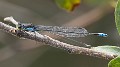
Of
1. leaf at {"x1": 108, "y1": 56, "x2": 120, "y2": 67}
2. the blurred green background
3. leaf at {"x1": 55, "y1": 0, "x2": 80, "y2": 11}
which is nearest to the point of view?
leaf at {"x1": 108, "y1": 56, "x2": 120, "y2": 67}

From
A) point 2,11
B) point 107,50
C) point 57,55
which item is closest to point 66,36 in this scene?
point 107,50

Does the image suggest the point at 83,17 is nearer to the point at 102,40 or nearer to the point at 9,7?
the point at 102,40

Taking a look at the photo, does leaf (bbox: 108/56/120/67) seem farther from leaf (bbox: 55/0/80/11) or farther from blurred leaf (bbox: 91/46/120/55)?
leaf (bbox: 55/0/80/11)

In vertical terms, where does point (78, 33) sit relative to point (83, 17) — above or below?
below

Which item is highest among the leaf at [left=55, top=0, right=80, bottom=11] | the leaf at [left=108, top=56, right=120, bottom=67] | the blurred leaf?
the leaf at [left=55, top=0, right=80, bottom=11]

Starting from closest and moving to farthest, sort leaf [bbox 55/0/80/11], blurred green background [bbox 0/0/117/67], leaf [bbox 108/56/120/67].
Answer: leaf [bbox 108/56/120/67], leaf [bbox 55/0/80/11], blurred green background [bbox 0/0/117/67]

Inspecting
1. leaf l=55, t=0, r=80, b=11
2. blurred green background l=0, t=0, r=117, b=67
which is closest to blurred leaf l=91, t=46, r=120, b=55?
leaf l=55, t=0, r=80, b=11

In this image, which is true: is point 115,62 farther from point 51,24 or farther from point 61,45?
point 51,24

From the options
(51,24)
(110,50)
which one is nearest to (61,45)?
(110,50)
